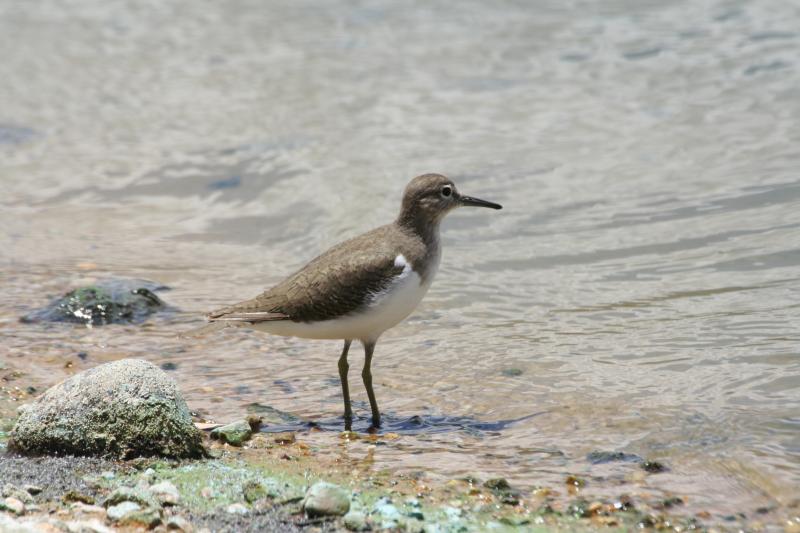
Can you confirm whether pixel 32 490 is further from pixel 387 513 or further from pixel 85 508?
pixel 387 513

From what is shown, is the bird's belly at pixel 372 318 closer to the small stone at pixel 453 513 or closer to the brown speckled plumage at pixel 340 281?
the brown speckled plumage at pixel 340 281

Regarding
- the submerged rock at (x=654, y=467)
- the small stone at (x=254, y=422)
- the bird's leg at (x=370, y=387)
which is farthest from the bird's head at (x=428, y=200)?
the submerged rock at (x=654, y=467)

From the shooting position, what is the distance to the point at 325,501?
6074 millimetres

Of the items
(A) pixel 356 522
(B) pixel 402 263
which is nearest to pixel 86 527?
(A) pixel 356 522

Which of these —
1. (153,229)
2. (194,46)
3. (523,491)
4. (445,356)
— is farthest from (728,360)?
(194,46)

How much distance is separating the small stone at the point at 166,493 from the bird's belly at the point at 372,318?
75.9 inches

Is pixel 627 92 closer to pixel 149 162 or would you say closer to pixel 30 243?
pixel 149 162

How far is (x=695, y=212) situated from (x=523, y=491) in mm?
6813

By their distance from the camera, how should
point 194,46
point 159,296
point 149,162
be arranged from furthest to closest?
point 194,46, point 149,162, point 159,296

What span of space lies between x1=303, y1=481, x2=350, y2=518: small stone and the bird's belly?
1.93m

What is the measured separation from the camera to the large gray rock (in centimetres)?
686

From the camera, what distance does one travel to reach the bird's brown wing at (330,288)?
7.90 meters

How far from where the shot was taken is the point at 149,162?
16203 mm

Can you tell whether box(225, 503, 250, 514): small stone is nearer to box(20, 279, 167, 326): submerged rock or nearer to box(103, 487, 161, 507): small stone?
box(103, 487, 161, 507): small stone
